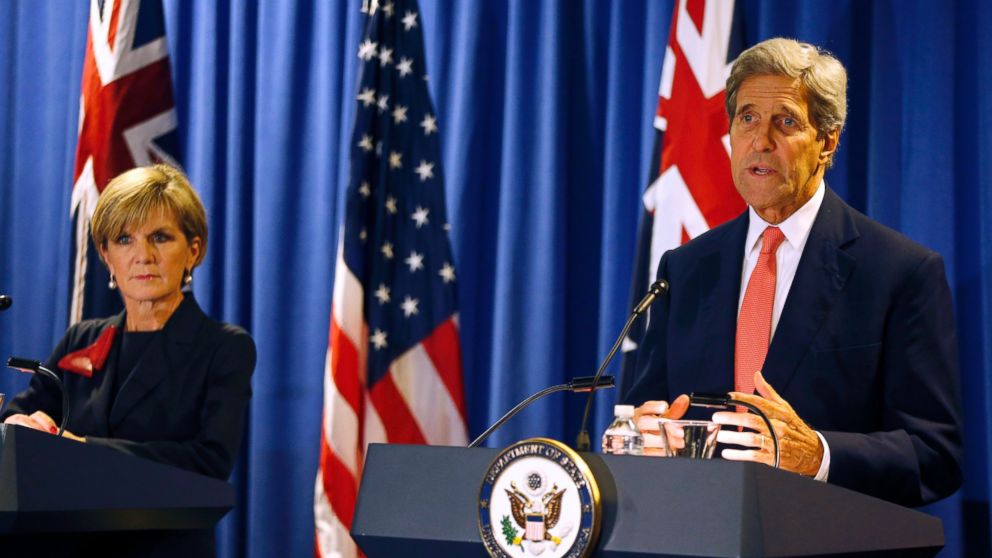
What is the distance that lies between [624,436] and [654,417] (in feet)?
0.69

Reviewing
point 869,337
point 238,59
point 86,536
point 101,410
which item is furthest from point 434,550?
point 238,59

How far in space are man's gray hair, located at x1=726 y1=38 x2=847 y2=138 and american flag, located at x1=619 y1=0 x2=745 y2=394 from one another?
1.06m

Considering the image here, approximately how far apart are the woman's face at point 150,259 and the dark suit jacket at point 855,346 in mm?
1587

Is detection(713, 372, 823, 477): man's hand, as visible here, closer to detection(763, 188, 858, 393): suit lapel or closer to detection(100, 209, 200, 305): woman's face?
detection(763, 188, 858, 393): suit lapel

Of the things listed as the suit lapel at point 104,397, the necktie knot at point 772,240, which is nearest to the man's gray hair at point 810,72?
the necktie knot at point 772,240

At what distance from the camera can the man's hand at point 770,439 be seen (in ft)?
6.00

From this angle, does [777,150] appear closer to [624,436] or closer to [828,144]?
[828,144]

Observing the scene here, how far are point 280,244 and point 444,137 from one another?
31.4 inches

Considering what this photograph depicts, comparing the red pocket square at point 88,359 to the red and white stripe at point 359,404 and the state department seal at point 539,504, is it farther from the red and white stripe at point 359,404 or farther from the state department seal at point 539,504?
the state department seal at point 539,504

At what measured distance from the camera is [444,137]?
4.46 meters

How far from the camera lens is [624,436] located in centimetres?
183

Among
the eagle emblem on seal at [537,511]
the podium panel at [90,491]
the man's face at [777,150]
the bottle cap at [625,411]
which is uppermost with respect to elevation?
the man's face at [777,150]

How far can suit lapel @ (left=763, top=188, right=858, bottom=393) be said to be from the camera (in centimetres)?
238

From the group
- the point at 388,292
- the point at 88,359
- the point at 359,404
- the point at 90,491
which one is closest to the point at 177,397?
the point at 88,359
